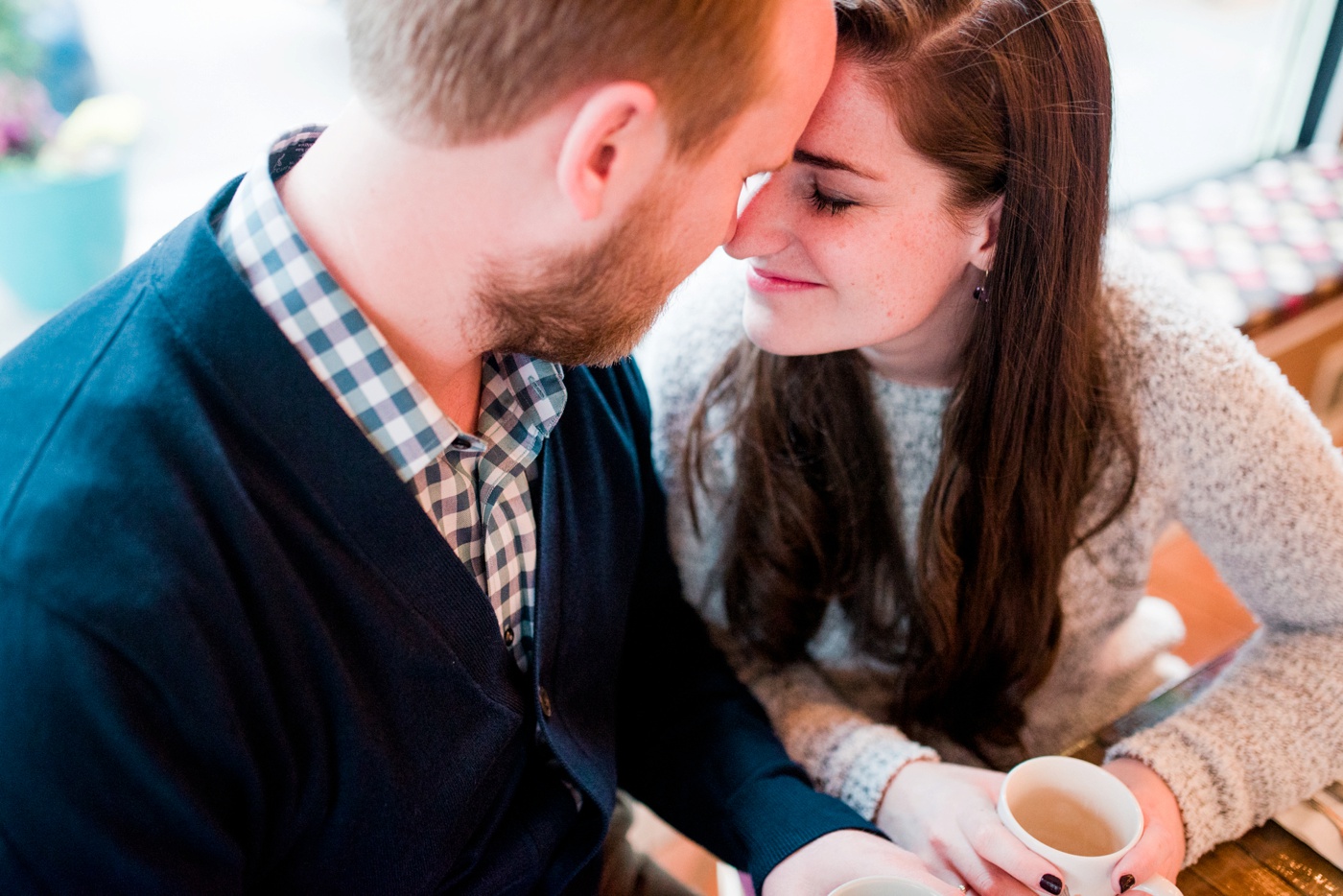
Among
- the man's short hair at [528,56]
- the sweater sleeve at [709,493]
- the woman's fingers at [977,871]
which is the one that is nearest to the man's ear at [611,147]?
the man's short hair at [528,56]

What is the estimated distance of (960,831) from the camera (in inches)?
40.6

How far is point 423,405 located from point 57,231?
1.12m

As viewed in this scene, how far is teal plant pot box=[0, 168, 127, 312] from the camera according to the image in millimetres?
1609

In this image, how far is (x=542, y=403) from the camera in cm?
98

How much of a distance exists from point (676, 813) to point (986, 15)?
35.7 inches

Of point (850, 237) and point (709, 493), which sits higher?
point (850, 237)

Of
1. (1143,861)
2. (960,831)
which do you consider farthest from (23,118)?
(1143,861)

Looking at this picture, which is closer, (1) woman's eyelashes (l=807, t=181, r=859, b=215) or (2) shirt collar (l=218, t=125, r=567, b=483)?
(2) shirt collar (l=218, t=125, r=567, b=483)

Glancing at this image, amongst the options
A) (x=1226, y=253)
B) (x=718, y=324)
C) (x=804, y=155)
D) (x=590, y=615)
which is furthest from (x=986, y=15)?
(x=1226, y=253)

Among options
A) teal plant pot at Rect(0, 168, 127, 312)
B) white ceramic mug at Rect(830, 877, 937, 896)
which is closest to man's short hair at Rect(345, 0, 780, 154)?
white ceramic mug at Rect(830, 877, 937, 896)

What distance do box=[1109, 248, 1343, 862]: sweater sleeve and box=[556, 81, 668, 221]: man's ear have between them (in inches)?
27.3

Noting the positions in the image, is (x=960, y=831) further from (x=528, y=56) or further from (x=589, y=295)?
(x=528, y=56)

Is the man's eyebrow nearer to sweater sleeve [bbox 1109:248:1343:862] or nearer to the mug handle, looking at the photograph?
sweater sleeve [bbox 1109:248:1343:862]

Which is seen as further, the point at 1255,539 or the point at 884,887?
the point at 1255,539
